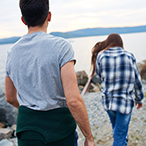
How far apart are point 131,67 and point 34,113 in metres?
1.55

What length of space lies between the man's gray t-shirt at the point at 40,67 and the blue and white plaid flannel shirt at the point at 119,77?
1222mm

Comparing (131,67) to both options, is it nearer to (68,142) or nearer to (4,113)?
(68,142)

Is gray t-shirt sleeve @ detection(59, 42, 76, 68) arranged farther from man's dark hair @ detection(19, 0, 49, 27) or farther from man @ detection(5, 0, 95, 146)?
man's dark hair @ detection(19, 0, 49, 27)

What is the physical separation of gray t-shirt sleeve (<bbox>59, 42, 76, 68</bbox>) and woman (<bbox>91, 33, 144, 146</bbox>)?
1232 mm

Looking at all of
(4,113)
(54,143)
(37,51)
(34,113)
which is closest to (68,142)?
(54,143)

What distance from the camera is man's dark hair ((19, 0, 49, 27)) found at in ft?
4.19

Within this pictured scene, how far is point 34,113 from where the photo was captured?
1.33 metres

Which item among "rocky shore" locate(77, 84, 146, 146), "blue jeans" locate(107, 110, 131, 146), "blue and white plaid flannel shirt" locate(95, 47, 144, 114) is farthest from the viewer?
"rocky shore" locate(77, 84, 146, 146)

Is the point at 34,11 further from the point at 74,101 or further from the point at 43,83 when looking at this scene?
the point at 74,101

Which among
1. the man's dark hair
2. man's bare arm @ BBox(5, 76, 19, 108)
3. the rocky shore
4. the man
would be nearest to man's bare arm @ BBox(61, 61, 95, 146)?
the man

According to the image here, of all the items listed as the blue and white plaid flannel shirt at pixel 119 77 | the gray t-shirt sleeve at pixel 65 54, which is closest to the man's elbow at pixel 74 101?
the gray t-shirt sleeve at pixel 65 54

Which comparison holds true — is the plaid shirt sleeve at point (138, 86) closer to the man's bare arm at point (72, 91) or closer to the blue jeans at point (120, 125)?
the blue jeans at point (120, 125)

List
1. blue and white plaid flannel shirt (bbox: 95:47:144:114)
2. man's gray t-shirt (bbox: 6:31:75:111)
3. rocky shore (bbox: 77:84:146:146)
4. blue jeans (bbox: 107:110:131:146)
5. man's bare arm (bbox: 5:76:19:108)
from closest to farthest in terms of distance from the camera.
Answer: man's gray t-shirt (bbox: 6:31:75:111) → man's bare arm (bbox: 5:76:19:108) → blue and white plaid flannel shirt (bbox: 95:47:144:114) → blue jeans (bbox: 107:110:131:146) → rocky shore (bbox: 77:84:146:146)

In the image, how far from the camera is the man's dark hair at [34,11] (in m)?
1.28
